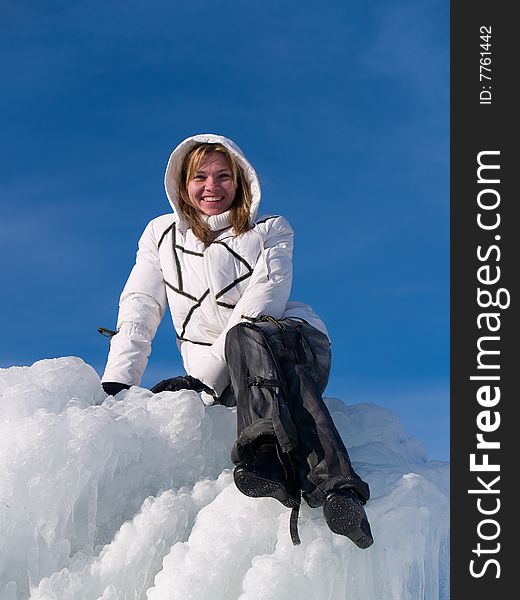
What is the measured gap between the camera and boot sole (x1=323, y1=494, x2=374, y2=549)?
245cm

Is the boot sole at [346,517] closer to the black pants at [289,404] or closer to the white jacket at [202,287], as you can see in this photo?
the black pants at [289,404]

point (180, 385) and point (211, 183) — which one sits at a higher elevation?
point (211, 183)

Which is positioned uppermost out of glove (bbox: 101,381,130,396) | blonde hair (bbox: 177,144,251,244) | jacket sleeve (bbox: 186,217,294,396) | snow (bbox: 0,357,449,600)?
blonde hair (bbox: 177,144,251,244)

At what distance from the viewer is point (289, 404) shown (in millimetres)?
2805

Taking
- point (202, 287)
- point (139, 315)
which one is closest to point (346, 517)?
point (202, 287)

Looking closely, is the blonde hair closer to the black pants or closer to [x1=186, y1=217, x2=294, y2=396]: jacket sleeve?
[x1=186, y1=217, x2=294, y2=396]: jacket sleeve

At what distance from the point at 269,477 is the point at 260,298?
105 centimetres

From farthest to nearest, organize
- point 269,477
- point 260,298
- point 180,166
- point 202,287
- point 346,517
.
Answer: point 180,166 < point 202,287 < point 260,298 < point 269,477 < point 346,517

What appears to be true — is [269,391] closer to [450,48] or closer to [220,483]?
[220,483]

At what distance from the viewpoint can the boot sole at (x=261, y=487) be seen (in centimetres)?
257

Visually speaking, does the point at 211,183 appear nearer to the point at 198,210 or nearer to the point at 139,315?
the point at 198,210

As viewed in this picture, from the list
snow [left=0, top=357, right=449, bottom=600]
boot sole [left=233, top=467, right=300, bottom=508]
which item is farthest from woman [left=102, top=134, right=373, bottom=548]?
snow [left=0, top=357, right=449, bottom=600]

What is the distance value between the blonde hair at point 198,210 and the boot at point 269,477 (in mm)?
1359

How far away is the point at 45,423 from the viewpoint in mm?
2848
